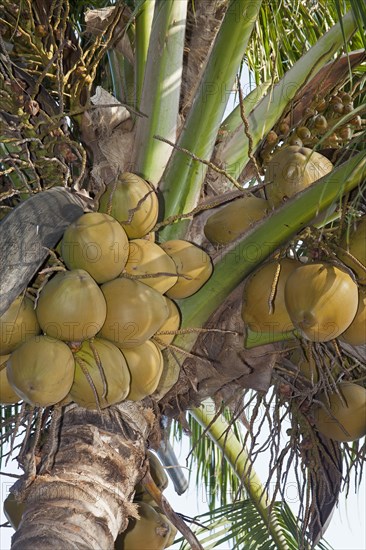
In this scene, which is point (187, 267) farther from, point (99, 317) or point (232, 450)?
point (232, 450)

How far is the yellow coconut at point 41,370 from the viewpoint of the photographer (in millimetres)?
1478

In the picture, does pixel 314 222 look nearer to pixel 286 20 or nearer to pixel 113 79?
pixel 113 79

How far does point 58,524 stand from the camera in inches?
58.9

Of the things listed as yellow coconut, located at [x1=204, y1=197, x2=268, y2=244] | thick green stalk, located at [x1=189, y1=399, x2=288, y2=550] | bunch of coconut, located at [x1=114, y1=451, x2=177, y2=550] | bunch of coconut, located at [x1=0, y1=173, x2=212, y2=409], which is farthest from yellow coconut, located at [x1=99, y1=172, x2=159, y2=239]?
thick green stalk, located at [x1=189, y1=399, x2=288, y2=550]

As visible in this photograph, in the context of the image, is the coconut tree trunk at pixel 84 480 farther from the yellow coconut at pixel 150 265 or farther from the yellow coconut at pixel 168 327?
the yellow coconut at pixel 150 265

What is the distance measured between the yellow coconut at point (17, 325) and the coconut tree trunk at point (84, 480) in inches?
8.0

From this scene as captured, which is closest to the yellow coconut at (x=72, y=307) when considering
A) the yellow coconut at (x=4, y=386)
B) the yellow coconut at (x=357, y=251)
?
the yellow coconut at (x=4, y=386)

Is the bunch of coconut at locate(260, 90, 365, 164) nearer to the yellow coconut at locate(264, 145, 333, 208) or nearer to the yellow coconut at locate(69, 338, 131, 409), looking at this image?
the yellow coconut at locate(264, 145, 333, 208)

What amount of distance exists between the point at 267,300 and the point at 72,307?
476 millimetres

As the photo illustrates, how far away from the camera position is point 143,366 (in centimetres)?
165

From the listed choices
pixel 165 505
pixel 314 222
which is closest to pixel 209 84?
pixel 314 222

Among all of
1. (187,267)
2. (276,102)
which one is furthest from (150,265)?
(276,102)

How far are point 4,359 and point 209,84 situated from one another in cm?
97

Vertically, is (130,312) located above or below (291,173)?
below
